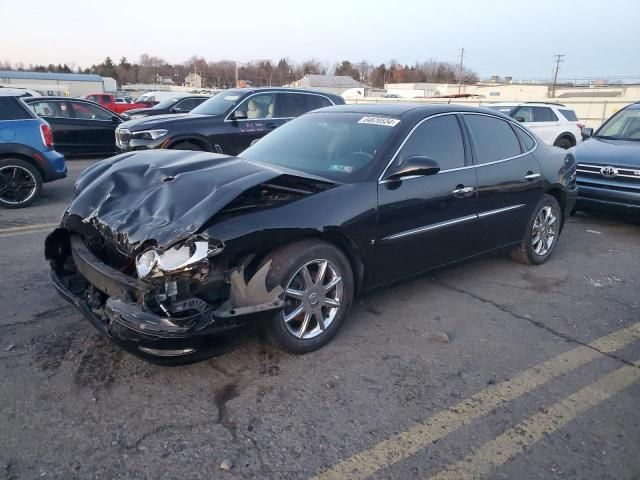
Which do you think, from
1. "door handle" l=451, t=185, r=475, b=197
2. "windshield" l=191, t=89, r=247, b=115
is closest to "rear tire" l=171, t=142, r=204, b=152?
"windshield" l=191, t=89, r=247, b=115

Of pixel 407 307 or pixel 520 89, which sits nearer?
pixel 407 307

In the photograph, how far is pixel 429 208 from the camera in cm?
397

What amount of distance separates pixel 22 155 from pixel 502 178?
661 centimetres

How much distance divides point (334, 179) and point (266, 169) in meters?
0.49

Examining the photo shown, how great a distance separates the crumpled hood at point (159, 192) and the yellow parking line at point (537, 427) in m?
1.88

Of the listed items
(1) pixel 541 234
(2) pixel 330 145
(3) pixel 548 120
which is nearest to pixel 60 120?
(2) pixel 330 145

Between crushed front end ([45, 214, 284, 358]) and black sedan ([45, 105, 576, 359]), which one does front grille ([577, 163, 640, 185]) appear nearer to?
black sedan ([45, 105, 576, 359])

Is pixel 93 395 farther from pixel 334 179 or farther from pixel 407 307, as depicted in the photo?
pixel 407 307

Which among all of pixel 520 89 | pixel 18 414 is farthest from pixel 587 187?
pixel 520 89

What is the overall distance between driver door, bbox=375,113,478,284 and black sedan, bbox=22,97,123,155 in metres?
10.6

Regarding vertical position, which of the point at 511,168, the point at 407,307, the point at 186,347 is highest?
the point at 511,168

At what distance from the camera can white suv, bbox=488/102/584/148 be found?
→ 13.6 meters

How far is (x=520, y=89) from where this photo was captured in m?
53.8

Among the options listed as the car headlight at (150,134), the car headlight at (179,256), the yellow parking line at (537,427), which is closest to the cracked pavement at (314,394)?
the yellow parking line at (537,427)
